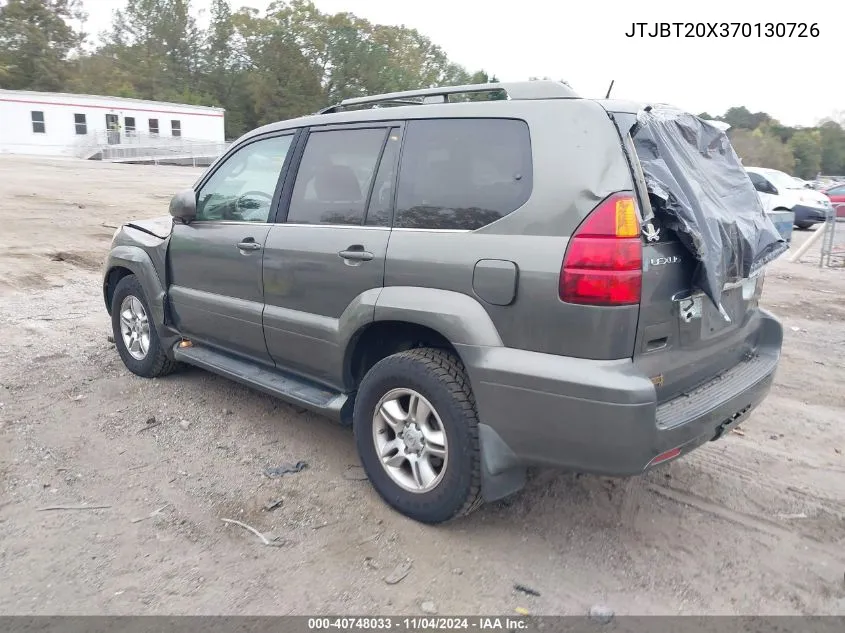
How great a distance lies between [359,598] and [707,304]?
1948 millimetres

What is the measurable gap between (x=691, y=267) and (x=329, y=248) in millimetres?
1768

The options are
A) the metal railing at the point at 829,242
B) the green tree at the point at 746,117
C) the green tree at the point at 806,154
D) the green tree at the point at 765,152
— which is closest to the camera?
the metal railing at the point at 829,242

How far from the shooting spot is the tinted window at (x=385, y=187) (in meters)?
3.46

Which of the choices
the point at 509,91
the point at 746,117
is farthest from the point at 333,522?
the point at 746,117

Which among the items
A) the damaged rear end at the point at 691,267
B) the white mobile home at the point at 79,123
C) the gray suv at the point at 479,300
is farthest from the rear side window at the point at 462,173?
the white mobile home at the point at 79,123

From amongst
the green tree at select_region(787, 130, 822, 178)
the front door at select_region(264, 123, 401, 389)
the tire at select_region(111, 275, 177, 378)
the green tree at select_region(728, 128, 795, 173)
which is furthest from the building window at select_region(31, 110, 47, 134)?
the green tree at select_region(787, 130, 822, 178)

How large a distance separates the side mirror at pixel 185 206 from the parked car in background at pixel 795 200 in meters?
16.1

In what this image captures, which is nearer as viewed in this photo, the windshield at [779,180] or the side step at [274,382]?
the side step at [274,382]

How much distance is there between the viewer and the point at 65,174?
2480cm

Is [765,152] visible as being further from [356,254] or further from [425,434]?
[425,434]

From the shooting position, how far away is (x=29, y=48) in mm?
55281

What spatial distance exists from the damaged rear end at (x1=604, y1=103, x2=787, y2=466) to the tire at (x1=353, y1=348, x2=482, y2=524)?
0.78 metres

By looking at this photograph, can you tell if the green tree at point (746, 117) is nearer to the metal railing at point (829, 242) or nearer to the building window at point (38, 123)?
the building window at point (38, 123)

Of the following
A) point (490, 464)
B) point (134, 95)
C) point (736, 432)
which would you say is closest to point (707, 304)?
point (490, 464)
